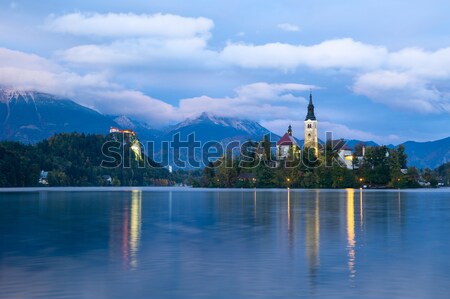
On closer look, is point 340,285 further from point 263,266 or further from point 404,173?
point 404,173

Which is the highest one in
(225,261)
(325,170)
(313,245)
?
(325,170)

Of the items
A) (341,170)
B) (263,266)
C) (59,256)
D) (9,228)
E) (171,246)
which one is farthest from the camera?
(341,170)

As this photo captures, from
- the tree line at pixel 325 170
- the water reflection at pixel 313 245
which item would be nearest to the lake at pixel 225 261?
the water reflection at pixel 313 245

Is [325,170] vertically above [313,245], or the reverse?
[325,170]

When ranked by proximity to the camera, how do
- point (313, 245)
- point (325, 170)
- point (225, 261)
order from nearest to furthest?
1. point (225, 261)
2. point (313, 245)
3. point (325, 170)

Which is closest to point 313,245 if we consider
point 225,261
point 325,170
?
→ point 225,261

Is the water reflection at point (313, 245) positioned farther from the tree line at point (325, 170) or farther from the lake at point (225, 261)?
the tree line at point (325, 170)

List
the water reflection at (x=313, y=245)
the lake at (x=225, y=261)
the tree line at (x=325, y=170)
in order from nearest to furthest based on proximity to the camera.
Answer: the lake at (x=225, y=261), the water reflection at (x=313, y=245), the tree line at (x=325, y=170)

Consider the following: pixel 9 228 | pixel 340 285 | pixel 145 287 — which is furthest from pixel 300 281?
pixel 9 228

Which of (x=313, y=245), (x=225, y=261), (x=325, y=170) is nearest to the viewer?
(x=225, y=261)

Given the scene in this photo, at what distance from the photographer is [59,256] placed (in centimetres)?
2717

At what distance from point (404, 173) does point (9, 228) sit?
524 feet

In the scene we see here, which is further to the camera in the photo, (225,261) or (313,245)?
(313,245)

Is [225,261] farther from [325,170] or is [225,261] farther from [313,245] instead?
[325,170]
